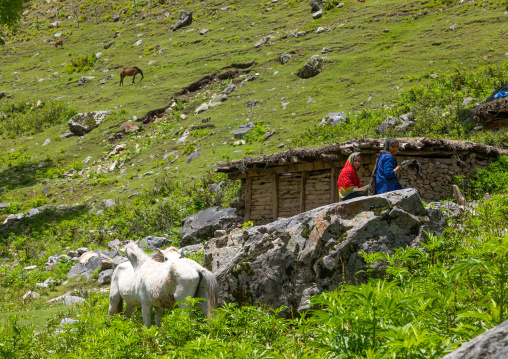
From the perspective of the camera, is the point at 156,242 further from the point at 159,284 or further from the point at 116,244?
the point at 159,284

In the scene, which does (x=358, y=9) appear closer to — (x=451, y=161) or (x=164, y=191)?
(x=164, y=191)

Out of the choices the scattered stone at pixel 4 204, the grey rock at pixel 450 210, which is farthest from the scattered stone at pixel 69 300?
the scattered stone at pixel 4 204

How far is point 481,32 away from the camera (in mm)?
25906

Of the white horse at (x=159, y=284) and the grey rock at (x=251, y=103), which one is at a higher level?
the white horse at (x=159, y=284)

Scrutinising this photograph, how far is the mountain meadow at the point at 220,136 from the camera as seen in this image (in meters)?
3.80

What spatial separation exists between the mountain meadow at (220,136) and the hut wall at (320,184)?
483mm

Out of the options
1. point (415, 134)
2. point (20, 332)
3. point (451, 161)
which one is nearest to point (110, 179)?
point (415, 134)

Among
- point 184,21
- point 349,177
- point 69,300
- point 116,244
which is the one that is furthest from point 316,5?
point 349,177

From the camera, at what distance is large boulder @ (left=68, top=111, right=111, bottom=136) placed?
1262 inches

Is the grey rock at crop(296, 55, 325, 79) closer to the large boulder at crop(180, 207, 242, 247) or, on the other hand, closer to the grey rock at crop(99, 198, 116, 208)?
the grey rock at crop(99, 198, 116, 208)

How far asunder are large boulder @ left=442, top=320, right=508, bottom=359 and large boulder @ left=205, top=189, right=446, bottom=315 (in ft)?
11.1

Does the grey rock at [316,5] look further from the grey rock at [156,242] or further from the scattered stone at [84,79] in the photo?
the grey rock at [156,242]

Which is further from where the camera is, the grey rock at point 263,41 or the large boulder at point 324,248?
the grey rock at point 263,41

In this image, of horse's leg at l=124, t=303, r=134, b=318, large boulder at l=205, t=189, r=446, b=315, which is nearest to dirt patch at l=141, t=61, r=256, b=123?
horse's leg at l=124, t=303, r=134, b=318
